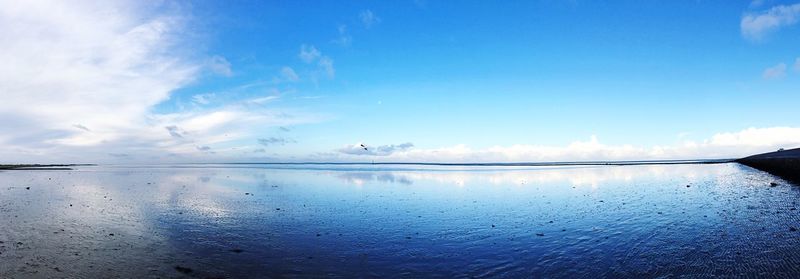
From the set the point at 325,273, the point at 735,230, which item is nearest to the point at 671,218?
the point at 735,230

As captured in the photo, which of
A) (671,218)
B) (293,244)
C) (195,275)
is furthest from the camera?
(671,218)

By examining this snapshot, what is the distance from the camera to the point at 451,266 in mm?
12070

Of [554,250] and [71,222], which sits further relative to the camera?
[71,222]

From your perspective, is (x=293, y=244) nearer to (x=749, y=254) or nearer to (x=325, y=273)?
(x=325, y=273)

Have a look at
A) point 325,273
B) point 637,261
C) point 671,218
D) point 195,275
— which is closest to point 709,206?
point 671,218

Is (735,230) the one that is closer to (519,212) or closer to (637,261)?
(637,261)

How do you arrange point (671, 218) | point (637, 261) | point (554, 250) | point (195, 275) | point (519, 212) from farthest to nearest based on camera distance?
point (519, 212)
point (671, 218)
point (554, 250)
point (637, 261)
point (195, 275)

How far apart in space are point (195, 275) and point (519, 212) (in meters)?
17.8

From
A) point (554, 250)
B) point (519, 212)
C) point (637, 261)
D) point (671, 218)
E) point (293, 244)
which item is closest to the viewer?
point (637, 261)

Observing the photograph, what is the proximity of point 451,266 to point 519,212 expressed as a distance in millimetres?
12379

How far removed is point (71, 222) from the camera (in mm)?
20531

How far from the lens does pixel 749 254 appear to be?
1213cm

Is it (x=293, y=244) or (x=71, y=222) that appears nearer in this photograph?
(x=293, y=244)

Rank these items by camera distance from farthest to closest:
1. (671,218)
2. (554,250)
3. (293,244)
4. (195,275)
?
(671,218), (293,244), (554,250), (195,275)
